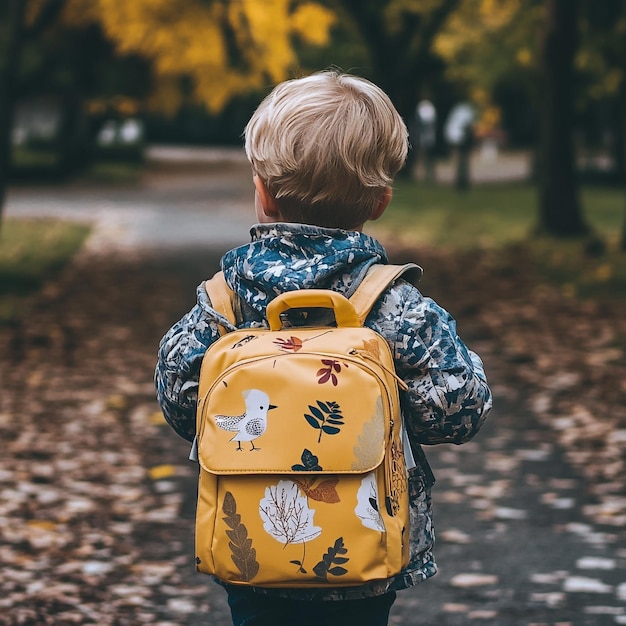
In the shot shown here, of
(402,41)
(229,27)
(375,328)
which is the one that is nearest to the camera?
(375,328)

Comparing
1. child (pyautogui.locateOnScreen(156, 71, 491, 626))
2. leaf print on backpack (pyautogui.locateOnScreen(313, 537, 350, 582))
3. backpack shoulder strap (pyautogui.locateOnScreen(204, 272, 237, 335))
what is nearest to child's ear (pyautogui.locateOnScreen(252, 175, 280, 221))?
child (pyautogui.locateOnScreen(156, 71, 491, 626))

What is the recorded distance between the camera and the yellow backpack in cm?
210

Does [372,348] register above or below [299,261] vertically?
below

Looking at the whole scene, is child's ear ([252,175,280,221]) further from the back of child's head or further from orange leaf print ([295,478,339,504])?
orange leaf print ([295,478,339,504])

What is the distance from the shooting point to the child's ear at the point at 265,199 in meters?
2.24

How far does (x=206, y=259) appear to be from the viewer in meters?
15.7

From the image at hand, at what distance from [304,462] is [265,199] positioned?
1.68ft

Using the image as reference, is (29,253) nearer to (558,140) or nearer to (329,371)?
(558,140)

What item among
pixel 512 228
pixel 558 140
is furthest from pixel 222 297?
pixel 512 228

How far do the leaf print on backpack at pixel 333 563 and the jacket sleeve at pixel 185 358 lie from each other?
444 mm

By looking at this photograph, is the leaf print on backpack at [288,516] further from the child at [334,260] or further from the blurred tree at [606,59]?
the blurred tree at [606,59]

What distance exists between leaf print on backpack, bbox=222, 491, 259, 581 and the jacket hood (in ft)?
1.24

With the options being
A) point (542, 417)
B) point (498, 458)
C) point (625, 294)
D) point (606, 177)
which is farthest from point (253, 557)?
point (606, 177)

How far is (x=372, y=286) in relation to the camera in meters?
2.19
